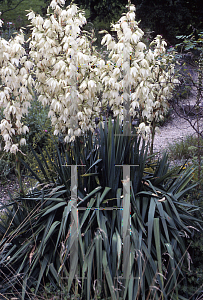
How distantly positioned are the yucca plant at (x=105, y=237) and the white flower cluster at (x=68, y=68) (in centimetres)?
57

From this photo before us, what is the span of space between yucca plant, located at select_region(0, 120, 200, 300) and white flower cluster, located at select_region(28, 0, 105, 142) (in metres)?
0.57

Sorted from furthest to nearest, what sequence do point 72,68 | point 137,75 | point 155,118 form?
point 155,118 < point 137,75 < point 72,68

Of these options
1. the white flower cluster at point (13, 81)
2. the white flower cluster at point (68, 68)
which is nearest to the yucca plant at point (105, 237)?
the white flower cluster at point (68, 68)

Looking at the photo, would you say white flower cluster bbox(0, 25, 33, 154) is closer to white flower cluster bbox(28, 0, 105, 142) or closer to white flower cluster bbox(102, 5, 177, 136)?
white flower cluster bbox(28, 0, 105, 142)

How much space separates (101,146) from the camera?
6.96 ft

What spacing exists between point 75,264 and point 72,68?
167 centimetres

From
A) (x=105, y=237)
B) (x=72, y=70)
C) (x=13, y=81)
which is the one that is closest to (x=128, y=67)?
(x=72, y=70)

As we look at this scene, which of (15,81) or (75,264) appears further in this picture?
(15,81)

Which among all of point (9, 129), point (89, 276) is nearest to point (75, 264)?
point (89, 276)

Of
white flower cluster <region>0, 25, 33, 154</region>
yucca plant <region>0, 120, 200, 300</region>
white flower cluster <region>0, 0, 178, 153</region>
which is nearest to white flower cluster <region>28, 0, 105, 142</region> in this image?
white flower cluster <region>0, 0, 178, 153</region>

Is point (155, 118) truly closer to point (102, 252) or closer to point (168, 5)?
point (102, 252)

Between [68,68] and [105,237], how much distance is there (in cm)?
155

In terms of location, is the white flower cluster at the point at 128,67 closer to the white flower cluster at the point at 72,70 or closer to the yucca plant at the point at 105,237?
the white flower cluster at the point at 72,70

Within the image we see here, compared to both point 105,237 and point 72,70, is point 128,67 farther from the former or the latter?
point 105,237
